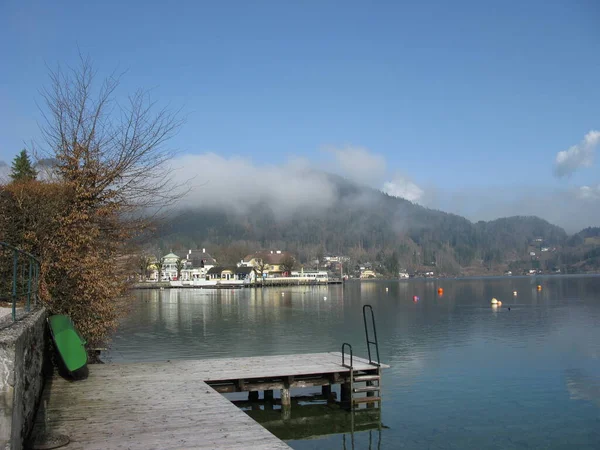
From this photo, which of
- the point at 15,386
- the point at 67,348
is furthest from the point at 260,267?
the point at 15,386

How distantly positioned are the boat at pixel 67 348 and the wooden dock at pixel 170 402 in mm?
265

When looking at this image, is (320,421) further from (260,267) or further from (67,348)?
(260,267)

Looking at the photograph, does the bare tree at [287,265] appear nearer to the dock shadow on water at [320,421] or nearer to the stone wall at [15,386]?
the dock shadow on water at [320,421]

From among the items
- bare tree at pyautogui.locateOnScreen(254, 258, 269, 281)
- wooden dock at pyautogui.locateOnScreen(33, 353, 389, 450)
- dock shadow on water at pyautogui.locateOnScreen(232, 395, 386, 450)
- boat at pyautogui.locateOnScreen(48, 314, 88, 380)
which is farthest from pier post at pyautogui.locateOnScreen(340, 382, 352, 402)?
bare tree at pyautogui.locateOnScreen(254, 258, 269, 281)

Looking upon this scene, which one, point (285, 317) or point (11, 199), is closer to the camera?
point (11, 199)

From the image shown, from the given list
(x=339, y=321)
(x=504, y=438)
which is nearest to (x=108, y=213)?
(x=504, y=438)

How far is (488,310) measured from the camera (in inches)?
2421

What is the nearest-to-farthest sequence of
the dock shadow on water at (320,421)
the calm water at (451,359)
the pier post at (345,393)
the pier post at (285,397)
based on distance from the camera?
1. the dock shadow on water at (320,421)
2. the calm water at (451,359)
3. the pier post at (285,397)
4. the pier post at (345,393)

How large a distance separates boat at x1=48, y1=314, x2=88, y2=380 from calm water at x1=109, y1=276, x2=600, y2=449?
611 centimetres

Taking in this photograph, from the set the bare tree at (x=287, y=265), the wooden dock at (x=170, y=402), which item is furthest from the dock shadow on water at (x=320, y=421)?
the bare tree at (x=287, y=265)

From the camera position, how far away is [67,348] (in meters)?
13.0

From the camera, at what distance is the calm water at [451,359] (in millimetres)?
16312

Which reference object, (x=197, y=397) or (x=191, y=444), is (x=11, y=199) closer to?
(x=197, y=397)

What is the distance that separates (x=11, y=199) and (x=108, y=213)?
9.31ft
